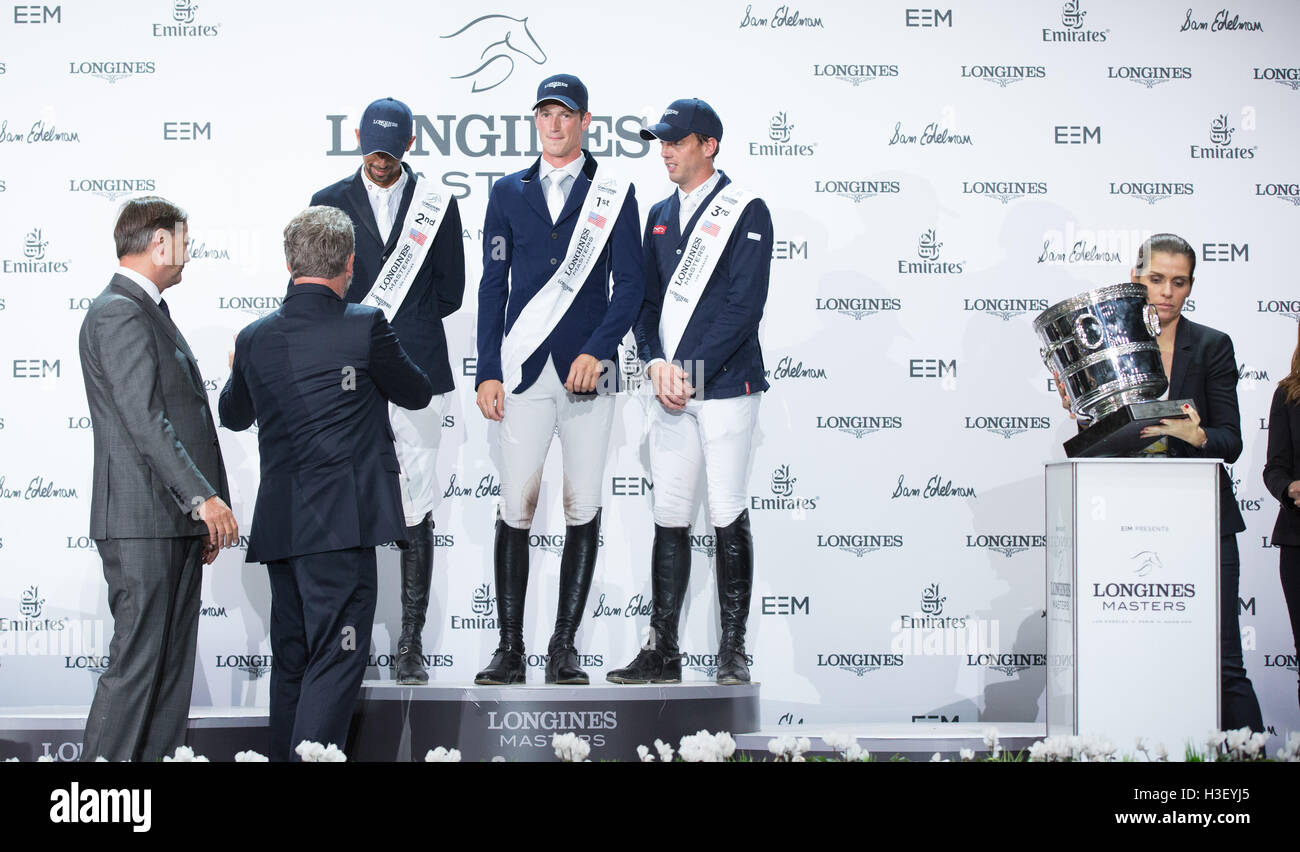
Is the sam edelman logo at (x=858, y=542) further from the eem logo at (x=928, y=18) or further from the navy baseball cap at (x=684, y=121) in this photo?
the eem logo at (x=928, y=18)

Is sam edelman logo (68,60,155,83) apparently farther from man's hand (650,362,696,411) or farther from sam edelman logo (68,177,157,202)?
man's hand (650,362,696,411)

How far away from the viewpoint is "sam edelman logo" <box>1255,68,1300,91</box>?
5.09 metres

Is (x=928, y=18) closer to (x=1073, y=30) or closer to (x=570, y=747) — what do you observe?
(x=1073, y=30)

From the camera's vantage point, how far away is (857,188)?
5.04 metres

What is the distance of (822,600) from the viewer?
4969 mm

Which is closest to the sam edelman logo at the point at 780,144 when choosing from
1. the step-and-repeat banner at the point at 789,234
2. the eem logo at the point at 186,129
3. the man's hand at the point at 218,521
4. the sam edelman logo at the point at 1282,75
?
the step-and-repeat banner at the point at 789,234

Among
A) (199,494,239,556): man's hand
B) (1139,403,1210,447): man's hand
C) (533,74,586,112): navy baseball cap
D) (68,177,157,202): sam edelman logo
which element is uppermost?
(533,74,586,112): navy baseball cap

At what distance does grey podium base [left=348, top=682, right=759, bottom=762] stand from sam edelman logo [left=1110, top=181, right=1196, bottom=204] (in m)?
2.82

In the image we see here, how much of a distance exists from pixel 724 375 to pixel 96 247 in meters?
2.76

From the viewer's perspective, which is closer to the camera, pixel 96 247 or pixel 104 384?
pixel 104 384

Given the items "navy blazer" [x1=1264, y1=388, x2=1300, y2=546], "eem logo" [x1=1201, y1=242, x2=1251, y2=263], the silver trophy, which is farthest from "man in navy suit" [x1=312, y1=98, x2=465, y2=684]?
"eem logo" [x1=1201, y1=242, x2=1251, y2=263]

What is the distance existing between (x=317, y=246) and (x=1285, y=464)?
332 cm
